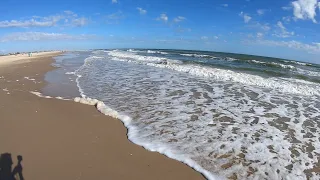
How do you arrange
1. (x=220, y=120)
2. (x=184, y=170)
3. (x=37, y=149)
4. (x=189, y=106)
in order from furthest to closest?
(x=189, y=106), (x=220, y=120), (x=37, y=149), (x=184, y=170)

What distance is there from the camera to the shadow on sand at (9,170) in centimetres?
432

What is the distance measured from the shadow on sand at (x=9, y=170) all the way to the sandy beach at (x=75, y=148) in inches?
3.1

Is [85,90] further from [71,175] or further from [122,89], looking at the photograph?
[71,175]

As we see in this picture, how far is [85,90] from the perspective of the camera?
1145 cm

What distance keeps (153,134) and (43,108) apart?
4.10 metres

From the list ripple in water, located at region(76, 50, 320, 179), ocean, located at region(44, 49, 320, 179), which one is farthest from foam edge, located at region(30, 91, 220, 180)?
ripple in water, located at region(76, 50, 320, 179)

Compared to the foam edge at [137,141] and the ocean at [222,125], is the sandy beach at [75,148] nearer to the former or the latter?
the foam edge at [137,141]

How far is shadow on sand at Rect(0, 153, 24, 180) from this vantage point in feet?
14.2

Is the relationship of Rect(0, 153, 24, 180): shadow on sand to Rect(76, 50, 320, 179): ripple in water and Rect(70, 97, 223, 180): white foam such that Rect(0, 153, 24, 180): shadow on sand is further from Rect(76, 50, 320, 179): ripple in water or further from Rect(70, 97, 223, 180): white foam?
Rect(76, 50, 320, 179): ripple in water

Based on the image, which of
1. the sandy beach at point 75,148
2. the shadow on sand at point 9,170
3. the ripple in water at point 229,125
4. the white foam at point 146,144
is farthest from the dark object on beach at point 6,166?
the ripple in water at point 229,125

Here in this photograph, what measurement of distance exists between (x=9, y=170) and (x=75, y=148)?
1286 millimetres

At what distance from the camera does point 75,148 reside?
17.7 feet

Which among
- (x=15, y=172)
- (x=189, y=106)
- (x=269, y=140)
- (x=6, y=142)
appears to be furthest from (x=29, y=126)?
(x=269, y=140)

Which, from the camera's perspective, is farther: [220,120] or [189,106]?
[189,106]
